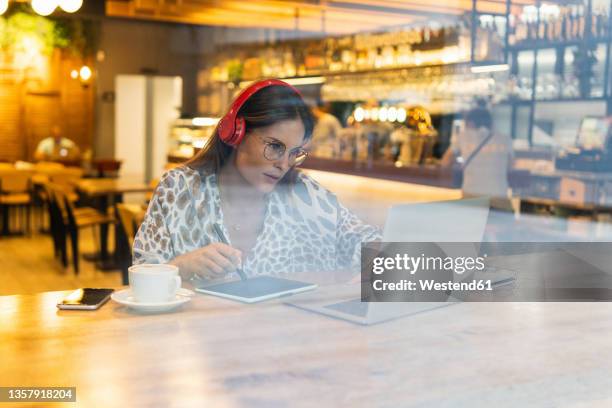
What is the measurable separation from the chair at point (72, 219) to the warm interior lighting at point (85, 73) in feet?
12.6

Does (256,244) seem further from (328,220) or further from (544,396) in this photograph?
(544,396)

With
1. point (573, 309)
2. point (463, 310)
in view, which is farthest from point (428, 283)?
point (573, 309)

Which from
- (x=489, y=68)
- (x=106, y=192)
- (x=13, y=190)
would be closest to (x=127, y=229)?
(x=106, y=192)

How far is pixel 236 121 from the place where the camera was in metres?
2.08

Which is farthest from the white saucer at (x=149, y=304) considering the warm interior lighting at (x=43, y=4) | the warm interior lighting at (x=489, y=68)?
the warm interior lighting at (x=43, y=4)

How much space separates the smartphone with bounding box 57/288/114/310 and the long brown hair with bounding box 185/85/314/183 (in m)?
0.74

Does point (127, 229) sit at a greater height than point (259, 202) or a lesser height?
lesser

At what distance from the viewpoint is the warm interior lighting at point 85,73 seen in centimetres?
991

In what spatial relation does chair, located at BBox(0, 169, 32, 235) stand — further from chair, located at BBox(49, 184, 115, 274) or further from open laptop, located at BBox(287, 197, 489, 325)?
open laptop, located at BBox(287, 197, 489, 325)

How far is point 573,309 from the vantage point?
1.43 metres

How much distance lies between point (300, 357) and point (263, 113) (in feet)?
3.74

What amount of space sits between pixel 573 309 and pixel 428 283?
0.96ft

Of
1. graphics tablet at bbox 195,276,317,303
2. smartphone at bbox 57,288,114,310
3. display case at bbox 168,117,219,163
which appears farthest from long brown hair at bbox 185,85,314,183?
display case at bbox 168,117,219,163

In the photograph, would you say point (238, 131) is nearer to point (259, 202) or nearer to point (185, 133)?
point (259, 202)
